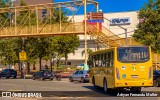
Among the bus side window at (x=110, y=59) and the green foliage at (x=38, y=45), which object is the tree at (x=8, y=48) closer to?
the green foliage at (x=38, y=45)

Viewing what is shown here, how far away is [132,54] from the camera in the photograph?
23047 millimetres

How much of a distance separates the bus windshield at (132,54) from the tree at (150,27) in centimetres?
2618

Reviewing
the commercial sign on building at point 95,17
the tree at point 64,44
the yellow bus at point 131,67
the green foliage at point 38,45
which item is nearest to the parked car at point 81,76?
the commercial sign on building at point 95,17

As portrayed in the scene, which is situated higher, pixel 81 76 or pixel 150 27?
pixel 150 27

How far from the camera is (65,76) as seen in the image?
56.4 meters

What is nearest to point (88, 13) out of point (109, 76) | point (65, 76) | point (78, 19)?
point (65, 76)

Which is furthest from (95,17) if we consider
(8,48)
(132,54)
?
(132,54)

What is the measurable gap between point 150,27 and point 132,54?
28.8m

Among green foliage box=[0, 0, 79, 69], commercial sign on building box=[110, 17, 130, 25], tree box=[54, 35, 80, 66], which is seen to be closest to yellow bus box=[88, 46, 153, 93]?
green foliage box=[0, 0, 79, 69]

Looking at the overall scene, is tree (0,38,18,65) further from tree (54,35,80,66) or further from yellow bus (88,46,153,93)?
yellow bus (88,46,153,93)

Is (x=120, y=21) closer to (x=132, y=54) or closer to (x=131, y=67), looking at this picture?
(x=132, y=54)

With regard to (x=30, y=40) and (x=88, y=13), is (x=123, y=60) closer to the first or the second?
(x=88, y=13)

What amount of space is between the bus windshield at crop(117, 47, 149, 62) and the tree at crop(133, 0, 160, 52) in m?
26.2

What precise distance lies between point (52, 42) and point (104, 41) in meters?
18.1
